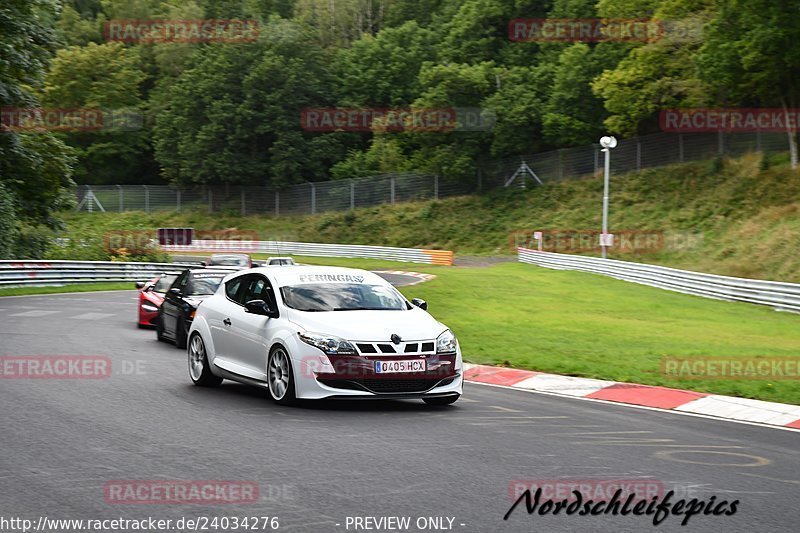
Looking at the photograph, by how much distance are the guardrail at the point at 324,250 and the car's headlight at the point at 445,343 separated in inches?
1984

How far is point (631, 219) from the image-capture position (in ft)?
209

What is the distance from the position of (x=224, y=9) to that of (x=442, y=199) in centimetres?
4061

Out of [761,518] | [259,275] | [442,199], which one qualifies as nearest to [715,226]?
[442,199]

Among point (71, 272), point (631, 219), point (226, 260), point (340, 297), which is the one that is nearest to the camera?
point (340, 297)

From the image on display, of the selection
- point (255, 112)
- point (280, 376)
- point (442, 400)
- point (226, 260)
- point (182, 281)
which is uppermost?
point (255, 112)

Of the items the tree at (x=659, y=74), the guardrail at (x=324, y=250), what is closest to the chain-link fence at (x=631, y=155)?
the tree at (x=659, y=74)

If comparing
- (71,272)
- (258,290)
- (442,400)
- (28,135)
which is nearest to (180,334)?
(258,290)

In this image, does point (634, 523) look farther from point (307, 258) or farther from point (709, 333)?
point (307, 258)

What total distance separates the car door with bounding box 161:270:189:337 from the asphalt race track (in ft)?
17.7

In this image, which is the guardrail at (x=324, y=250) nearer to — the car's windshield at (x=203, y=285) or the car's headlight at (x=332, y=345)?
the car's windshield at (x=203, y=285)

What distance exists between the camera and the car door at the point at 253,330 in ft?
39.5

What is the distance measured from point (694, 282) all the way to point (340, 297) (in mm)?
30119

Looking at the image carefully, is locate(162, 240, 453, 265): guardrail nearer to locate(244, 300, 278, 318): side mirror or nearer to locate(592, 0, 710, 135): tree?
locate(592, 0, 710, 135): tree

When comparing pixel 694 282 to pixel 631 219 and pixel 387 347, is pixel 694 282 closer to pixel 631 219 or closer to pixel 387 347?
pixel 631 219
